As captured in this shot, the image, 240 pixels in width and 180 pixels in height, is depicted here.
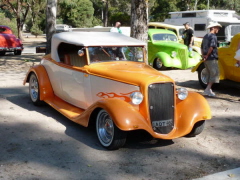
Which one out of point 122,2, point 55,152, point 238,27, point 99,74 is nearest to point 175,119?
point 99,74

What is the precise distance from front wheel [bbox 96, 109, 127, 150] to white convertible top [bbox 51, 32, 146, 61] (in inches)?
56.9

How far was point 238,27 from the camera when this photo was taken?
21062 millimetres

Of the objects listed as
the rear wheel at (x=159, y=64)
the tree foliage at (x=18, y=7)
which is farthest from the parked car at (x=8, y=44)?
the tree foliage at (x=18, y=7)

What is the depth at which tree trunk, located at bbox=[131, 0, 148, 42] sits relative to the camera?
1020 cm

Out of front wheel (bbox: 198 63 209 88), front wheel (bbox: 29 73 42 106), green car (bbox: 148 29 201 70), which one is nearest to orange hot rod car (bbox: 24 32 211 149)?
front wheel (bbox: 29 73 42 106)

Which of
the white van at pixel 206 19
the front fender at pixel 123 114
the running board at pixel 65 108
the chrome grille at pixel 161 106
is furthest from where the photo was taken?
the white van at pixel 206 19

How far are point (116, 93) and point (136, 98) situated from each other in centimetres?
52

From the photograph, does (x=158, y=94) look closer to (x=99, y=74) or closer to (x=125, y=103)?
(x=125, y=103)

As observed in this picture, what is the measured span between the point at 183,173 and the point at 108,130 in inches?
53.8

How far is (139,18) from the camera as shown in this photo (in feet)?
33.9

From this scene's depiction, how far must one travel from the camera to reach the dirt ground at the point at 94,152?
4363mm

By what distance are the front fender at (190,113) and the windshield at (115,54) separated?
53.1 inches

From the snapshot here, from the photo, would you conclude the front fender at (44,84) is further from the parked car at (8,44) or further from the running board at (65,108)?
the parked car at (8,44)

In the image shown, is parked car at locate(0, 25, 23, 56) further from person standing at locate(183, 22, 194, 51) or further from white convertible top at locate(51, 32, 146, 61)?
white convertible top at locate(51, 32, 146, 61)
